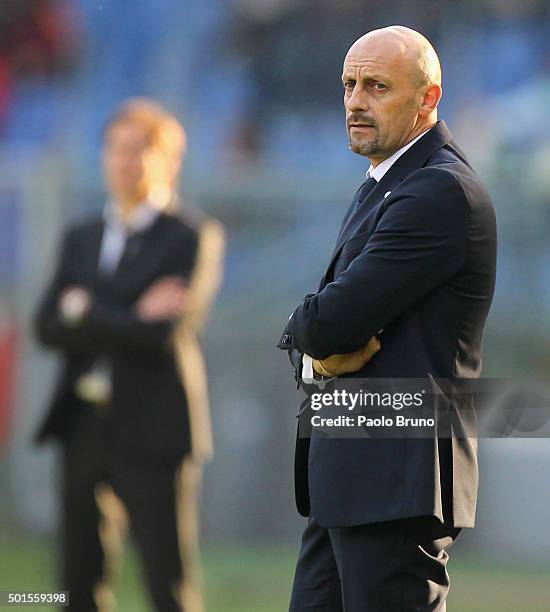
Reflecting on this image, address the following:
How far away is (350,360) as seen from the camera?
2.36 meters

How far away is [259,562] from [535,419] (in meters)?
2.75

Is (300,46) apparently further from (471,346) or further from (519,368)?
(471,346)

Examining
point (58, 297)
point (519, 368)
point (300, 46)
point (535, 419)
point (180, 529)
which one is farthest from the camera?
point (300, 46)

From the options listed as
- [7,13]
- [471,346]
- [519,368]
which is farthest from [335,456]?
[7,13]

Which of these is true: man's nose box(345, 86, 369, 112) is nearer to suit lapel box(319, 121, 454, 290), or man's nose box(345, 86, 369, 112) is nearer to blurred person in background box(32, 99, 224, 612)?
suit lapel box(319, 121, 454, 290)

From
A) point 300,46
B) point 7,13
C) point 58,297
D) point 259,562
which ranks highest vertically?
point 7,13

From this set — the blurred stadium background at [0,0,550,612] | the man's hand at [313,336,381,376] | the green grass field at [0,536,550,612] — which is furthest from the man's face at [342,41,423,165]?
the blurred stadium background at [0,0,550,612]

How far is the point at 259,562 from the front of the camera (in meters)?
5.59

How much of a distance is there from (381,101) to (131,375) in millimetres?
1723

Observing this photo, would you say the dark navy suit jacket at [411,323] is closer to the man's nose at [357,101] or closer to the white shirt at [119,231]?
the man's nose at [357,101]

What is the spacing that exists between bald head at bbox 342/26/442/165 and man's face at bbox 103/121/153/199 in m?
1.76

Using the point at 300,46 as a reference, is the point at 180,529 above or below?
below

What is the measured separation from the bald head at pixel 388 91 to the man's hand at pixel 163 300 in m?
1.60

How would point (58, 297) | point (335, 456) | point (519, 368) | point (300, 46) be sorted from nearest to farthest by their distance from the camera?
point (335, 456) < point (58, 297) < point (519, 368) < point (300, 46)
